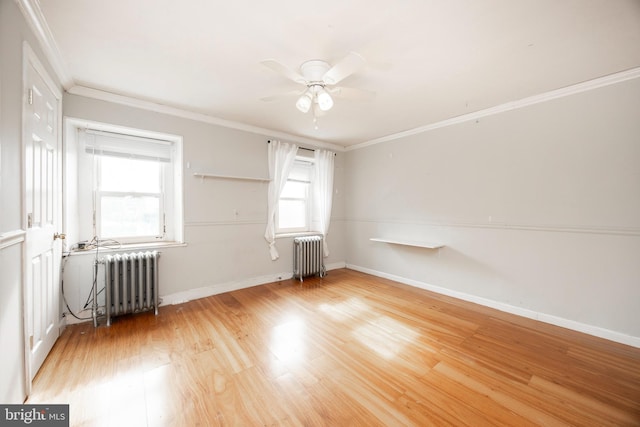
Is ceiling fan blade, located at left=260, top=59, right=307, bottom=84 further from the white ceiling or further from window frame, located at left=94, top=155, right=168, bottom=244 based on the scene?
window frame, located at left=94, top=155, right=168, bottom=244

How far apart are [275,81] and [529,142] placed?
2973mm

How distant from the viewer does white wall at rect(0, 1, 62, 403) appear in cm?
133

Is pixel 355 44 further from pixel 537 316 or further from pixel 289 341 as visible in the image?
pixel 537 316

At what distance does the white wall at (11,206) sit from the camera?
4.36ft

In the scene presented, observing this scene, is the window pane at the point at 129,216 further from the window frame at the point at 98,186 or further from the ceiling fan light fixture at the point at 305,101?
the ceiling fan light fixture at the point at 305,101

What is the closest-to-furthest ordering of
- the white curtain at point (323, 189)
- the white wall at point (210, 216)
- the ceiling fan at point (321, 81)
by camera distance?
the ceiling fan at point (321, 81) < the white wall at point (210, 216) < the white curtain at point (323, 189)

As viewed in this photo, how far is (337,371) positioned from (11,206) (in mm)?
2399

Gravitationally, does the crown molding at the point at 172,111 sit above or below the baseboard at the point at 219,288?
above

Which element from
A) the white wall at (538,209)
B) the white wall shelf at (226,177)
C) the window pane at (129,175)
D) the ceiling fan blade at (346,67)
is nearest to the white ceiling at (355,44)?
the ceiling fan blade at (346,67)

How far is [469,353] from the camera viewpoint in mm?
2172

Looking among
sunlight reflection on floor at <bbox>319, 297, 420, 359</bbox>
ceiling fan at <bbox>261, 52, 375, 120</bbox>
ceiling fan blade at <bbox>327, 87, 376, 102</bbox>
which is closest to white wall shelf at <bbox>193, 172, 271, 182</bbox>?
ceiling fan at <bbox>261, 52, 375, 120</bbox>

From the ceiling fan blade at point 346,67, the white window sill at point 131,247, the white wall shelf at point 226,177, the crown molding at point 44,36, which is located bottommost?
the white window sill at point 131,247

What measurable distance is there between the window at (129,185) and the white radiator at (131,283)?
0.46 m

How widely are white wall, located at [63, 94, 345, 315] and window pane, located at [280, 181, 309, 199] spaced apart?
1.82 feet
